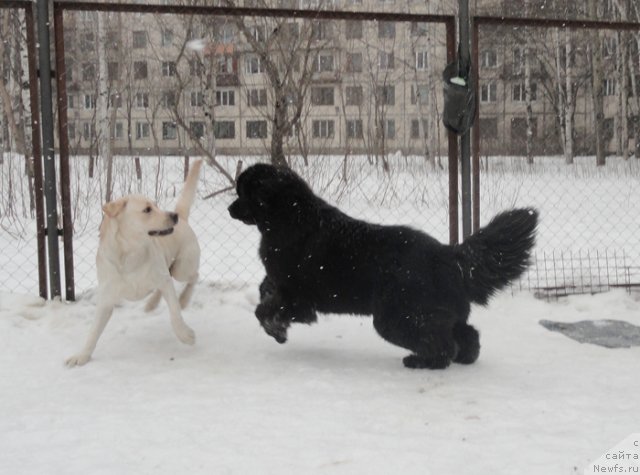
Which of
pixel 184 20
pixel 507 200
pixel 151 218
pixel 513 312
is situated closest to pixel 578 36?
pixel 184 20

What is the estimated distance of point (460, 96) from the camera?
5172 mm

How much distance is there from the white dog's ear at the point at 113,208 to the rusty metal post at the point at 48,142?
1257mm

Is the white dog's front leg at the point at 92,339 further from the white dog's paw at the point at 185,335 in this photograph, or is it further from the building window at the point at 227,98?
the building window at the point at 227,98

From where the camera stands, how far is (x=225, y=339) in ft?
14.0

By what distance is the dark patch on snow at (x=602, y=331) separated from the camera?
13.6 ft

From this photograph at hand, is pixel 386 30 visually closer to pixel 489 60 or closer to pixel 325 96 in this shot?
pixel 325 96

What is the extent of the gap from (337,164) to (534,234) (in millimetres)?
6363

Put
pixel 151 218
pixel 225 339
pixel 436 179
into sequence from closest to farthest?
pixel 151 218
pixel 225 339
pixel 436 179

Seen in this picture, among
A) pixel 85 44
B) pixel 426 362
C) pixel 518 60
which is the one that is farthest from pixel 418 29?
pixel 426 362

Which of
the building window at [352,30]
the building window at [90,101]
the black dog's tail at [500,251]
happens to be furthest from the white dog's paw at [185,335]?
the building window at [352,30]

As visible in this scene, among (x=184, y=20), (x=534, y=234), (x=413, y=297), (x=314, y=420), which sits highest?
(x=184, y=20)

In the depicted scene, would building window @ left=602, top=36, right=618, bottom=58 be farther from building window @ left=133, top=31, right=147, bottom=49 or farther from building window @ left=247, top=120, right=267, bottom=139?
building window @ left=247, top=120, right=267, bottom=139

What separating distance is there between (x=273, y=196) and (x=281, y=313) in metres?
0.67

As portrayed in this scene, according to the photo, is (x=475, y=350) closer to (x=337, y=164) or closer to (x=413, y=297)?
(x=413, y=297)
